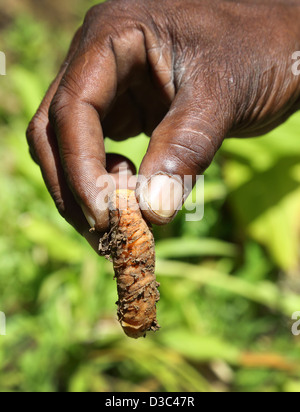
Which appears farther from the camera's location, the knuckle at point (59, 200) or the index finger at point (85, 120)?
the knuckle at point (59, 200)

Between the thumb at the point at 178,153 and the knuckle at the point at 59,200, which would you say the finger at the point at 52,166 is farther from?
the thumb at the point at 178,153

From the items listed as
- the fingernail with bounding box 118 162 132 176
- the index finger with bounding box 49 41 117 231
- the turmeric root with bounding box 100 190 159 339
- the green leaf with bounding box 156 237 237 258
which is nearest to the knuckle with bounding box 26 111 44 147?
the index finger with bounding box 49 41 117 231

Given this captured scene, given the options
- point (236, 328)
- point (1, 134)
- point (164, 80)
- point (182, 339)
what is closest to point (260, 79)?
point (164, 80)

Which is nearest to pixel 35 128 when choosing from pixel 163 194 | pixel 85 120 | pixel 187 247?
pixel 85 120

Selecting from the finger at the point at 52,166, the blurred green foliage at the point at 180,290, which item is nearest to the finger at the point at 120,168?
the finger at the point at 52,166

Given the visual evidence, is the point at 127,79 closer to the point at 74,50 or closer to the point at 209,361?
the point at 74,50
